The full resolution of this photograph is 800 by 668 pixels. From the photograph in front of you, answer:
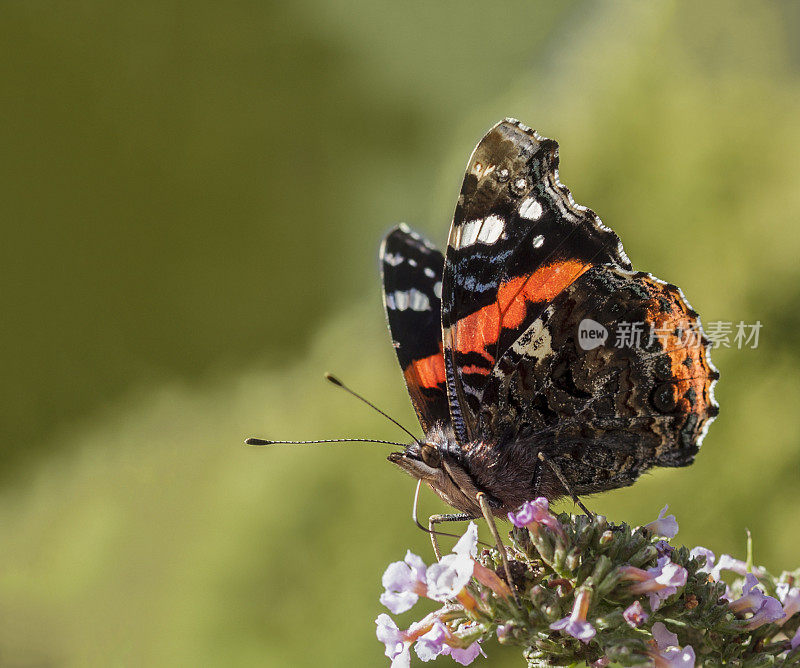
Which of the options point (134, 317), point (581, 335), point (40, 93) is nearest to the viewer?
point (581, 335)

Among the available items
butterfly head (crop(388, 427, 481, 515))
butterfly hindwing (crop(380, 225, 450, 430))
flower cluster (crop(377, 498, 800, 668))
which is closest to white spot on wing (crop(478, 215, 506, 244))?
butterfly hindwing (crop(380, 225, 450, 430))

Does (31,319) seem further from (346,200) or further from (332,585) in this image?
(332,585)

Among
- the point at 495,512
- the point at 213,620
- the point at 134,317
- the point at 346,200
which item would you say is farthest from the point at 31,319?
the point at 495,512

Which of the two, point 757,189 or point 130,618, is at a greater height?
point 757,189

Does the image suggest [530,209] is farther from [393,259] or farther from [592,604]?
[592,604]

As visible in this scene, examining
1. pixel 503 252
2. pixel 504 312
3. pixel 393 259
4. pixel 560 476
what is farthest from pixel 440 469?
pixel 393 259

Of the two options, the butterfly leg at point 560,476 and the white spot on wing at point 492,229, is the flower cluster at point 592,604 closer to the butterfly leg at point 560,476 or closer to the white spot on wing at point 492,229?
the butterfly leg at point 560,476
